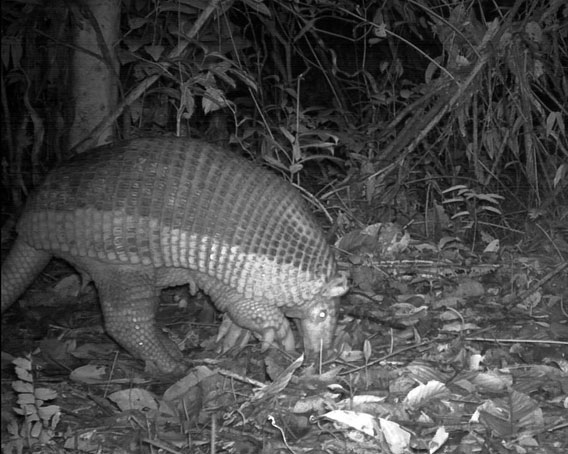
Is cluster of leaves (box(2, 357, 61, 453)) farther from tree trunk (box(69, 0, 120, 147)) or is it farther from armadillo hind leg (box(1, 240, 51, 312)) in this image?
tree trunk (box(69, 0, 120, 147))

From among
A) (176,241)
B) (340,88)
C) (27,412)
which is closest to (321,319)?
(176,241)

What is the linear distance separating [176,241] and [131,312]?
0.47 m

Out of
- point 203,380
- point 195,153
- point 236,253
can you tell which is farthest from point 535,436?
point 195,153

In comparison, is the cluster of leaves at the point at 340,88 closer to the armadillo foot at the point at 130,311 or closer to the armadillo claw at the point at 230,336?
the armadillo foot at the point at 130,311

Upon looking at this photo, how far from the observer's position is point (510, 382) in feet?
13.2

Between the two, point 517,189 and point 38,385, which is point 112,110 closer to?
point 38,385

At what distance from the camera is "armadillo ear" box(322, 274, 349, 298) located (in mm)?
4766

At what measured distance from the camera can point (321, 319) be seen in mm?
4871

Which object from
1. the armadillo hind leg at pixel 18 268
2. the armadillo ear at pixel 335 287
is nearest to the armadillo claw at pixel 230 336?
the armadillo ear at pixel 335 287

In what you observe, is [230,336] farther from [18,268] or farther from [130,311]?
[18,268]

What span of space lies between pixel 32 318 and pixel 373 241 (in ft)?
7.87

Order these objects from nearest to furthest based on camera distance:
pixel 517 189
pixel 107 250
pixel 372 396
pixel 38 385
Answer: pixel 372 396 < pixel 38 385 < pixel 107 250 < pixel 517 189

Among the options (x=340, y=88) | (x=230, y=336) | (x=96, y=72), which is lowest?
(x=230, y=336)

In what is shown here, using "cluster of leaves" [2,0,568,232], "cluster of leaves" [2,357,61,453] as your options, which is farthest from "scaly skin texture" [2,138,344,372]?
"cluster of leaves" [2,357,61,453]
